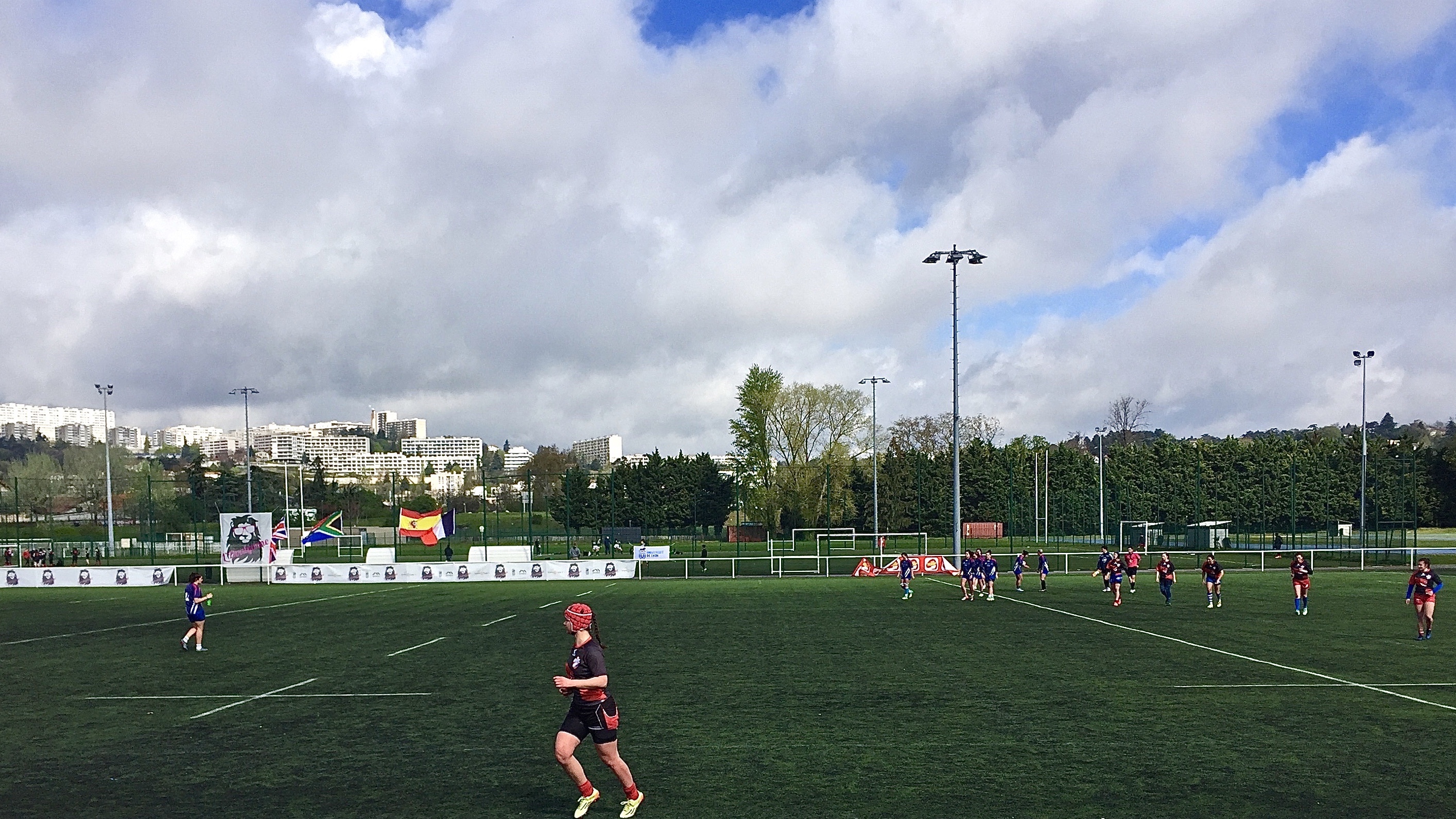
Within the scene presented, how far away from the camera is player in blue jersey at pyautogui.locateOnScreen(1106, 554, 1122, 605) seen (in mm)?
33062

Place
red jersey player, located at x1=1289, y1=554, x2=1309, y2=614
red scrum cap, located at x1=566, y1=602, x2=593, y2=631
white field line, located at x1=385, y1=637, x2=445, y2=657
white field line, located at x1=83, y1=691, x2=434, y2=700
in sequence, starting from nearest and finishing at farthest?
red scrum cap, located at x1=566, y1=602, x2=593, y2=631
white field line, located at x1=83, y1=691, x2=434, y2=700
white field line, located at x1=385, y1=637, x2=445, y2=657
red jersey player, located at x1=1289, y1=554, x2=1309, y2=614

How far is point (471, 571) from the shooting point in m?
54.0

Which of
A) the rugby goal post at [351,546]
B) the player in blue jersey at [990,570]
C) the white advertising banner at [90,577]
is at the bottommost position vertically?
the rugby goal post at [351,546]

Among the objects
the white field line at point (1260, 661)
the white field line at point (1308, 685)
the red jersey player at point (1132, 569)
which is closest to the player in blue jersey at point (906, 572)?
the white field line at point (1260, 661)

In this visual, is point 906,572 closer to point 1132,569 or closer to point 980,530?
point 1132,569

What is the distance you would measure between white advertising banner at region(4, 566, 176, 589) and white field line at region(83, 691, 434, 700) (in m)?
39.4

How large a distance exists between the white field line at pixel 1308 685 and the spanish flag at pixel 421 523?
51170mm

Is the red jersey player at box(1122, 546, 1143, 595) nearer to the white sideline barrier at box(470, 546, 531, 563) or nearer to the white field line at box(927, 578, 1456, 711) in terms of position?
the white field line at box(927, 578, 1456, 711)

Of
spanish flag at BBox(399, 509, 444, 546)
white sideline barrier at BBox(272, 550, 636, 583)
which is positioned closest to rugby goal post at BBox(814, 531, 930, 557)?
white sideline barrier at BBox(272, 550, 636, 583)

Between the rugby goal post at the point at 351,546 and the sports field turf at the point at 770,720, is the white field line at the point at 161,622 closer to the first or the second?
the sports field turf at the point at 770,720

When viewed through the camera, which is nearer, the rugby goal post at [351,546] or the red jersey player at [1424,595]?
the red jersey player at [1424,595]

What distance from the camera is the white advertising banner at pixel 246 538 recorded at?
164 ft

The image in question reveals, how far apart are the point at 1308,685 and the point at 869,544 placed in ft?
186

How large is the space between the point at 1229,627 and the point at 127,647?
25.0 meters
